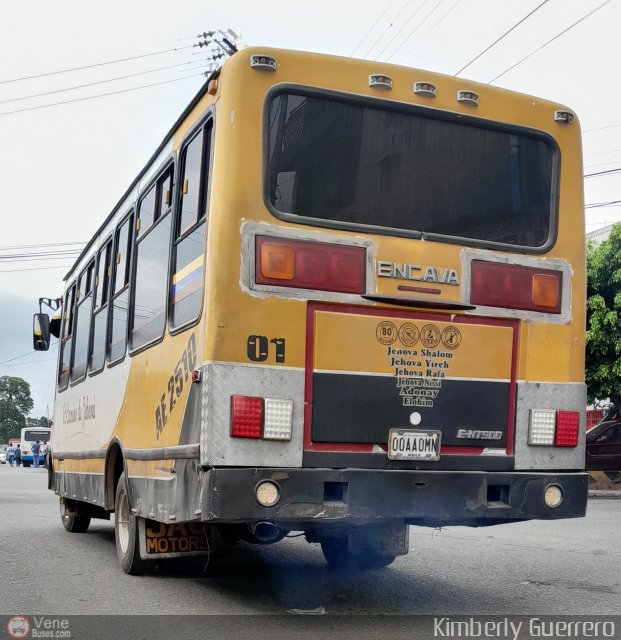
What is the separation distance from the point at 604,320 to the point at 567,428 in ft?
53.9

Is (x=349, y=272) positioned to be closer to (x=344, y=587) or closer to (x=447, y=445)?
(x=447, y=445)

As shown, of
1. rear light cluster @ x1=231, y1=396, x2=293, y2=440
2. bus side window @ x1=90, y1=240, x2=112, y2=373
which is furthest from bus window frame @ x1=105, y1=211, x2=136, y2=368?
rear light cluster @ x1=231, y1=396, x2=293, y2=440

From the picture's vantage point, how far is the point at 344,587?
7.92 metres

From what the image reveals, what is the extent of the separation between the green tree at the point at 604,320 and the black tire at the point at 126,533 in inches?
629

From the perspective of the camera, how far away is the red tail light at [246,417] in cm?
602

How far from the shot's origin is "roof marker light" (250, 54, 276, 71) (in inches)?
253

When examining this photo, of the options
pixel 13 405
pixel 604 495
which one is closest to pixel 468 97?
pixel 604 495

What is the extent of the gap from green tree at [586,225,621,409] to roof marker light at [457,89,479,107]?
1642cm

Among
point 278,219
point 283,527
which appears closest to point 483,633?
point 283,527

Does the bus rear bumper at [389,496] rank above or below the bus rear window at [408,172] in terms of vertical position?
Answer: below

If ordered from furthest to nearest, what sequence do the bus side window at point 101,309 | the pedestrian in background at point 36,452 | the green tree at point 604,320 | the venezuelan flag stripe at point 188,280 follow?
the pedestrian in background at point 36,452 < the green tree at point 604,320 < the bus side window at point 101,309 < the venezuelan flag stripe at point 188,280

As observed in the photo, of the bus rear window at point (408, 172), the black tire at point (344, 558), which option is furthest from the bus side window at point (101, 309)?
the bus rear window at point (408, 172)

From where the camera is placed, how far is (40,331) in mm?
14180
